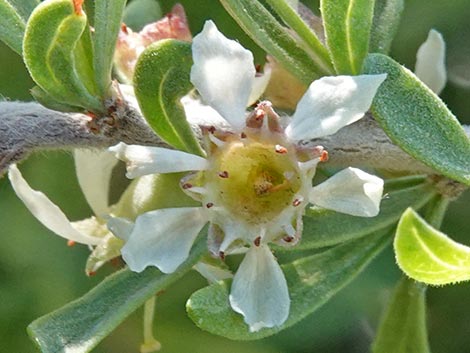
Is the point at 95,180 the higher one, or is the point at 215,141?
the point at 215,141

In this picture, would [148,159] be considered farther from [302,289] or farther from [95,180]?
[95,180]

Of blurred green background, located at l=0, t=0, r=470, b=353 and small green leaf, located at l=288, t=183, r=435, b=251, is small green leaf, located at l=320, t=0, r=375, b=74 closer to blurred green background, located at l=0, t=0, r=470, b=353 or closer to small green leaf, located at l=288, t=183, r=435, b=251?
small green leaf, located at l=288, t=183, r=435, b=251

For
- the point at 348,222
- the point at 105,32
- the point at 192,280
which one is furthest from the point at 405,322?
the point at 192,280

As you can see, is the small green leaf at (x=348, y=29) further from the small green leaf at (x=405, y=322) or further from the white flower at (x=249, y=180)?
the small green leaf at (x=405, y=322)

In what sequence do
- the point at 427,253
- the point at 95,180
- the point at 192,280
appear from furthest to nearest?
1. the point at 192,280
2. the point at 95,180
3. the point at 427,253

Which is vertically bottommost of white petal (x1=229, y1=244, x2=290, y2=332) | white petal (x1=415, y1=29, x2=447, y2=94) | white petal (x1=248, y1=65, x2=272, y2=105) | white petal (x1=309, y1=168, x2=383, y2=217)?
white petal (x1=415, y1=29, x2=447, y2=94)

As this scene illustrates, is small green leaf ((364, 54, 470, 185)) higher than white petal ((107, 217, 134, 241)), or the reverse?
small green leaf ((364, 54, 470, 185))

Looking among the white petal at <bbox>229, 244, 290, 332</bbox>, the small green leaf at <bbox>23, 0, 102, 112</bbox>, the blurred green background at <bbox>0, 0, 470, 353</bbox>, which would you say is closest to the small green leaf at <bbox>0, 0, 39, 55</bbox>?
the small green leaf at <bbox>23, 0, 102, 112</bbox>

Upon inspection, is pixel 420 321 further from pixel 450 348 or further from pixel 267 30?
pixel 450 348

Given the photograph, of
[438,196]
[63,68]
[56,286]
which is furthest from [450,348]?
[63,68]

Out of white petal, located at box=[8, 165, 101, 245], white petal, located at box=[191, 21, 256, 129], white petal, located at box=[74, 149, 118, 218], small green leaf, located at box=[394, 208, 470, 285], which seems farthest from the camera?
white petal, located at box=[74, 149, 118, 218]
